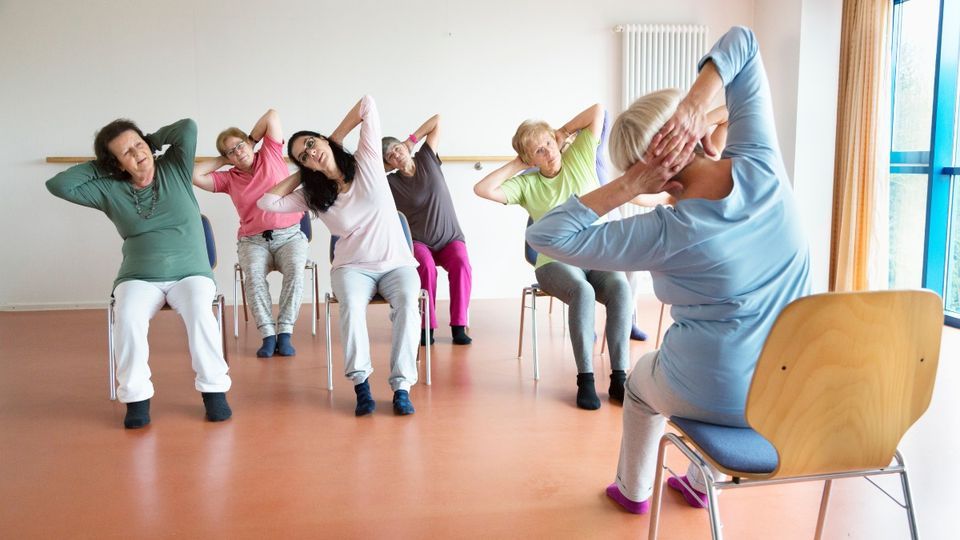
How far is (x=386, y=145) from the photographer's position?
4.07m

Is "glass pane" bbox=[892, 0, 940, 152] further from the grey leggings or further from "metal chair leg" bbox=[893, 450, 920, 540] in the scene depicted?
"metal chair leg" bbox=[893, 450, 920, 540]

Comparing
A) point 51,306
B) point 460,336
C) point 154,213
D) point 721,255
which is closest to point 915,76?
point 460,336

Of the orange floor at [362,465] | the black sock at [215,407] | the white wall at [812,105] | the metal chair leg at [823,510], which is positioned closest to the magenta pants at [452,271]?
the orange floor at [362,465]

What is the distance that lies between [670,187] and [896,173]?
3.86m

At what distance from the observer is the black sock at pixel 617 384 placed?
3130 mm

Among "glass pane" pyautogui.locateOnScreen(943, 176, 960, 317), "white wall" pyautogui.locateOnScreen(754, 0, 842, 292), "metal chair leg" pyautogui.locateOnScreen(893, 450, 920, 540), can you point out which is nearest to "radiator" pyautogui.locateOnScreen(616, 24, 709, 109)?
"white wall" pyautogui.locateOnScreen(754, 0, 842, 292)

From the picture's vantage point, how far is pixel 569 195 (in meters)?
3.46

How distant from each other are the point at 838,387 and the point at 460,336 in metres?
2.96

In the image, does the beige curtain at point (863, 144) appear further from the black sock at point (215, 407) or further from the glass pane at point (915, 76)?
the black sock at point (215, 407)

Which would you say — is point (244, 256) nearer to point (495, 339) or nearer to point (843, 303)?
point (495, 339)

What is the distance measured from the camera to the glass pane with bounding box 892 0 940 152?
4543 mm

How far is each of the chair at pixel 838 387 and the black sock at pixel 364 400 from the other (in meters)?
1.79

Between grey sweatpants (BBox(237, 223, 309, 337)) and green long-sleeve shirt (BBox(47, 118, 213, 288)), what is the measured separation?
88 cm

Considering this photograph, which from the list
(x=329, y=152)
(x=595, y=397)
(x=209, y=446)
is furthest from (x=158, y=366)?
(x=595, y=397)
